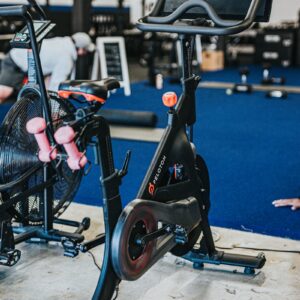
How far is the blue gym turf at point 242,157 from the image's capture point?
3604 mm

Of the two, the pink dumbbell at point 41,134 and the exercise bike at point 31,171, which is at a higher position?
the pink dumbbell at point 41,134

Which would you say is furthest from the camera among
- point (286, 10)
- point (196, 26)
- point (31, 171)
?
point (286, 10)

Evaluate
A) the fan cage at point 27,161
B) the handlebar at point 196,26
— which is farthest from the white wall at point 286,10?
the handlebar at point 196,26

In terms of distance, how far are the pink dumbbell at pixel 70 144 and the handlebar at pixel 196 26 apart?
2.02 feet

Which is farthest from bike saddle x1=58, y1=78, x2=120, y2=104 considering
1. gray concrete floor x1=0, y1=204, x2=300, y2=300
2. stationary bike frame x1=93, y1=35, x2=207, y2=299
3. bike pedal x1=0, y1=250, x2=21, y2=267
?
gray concrete floor x1=0, y1=204, x2=300, y2=300

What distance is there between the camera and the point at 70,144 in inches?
78.9

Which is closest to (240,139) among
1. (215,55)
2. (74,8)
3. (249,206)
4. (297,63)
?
(249,206)

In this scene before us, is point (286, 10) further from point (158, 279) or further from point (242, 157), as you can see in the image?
point (158, 279)

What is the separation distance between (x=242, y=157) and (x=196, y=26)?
2.82 meters

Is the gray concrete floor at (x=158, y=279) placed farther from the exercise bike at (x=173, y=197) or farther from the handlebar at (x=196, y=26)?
the handlebar at (x=196, y=26)

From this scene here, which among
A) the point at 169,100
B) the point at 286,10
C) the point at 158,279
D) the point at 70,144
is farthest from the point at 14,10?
the point at 286,10

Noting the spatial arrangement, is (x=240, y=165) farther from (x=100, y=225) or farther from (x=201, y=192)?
(x=201, y=192)

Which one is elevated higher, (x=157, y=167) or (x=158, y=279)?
(x=157, y=167)

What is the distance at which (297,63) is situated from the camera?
12828mm
